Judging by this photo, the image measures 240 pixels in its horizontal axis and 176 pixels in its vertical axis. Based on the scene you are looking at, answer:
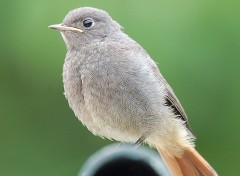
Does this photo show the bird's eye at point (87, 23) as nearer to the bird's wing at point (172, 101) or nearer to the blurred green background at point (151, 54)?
the blurred green background at point (151, 54)

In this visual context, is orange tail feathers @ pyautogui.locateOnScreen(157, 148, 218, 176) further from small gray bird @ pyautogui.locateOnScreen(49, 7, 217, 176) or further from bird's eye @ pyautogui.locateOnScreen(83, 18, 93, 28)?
bird's eye @ pyautogui.locateOnScreen(83, 18, 93, 28)

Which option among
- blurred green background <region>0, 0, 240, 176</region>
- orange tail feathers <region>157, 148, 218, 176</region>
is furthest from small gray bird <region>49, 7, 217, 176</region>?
blurred green background <region>0, 0, 240, 176</region>

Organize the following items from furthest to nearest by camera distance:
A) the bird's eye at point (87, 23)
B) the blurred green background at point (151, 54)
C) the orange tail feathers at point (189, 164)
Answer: the blurred green background at point (151, 54)
the bird's eye at point (87, 23)
the orange tail feathers at point (189, 164)

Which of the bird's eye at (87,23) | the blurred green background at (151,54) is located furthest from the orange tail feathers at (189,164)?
the bird's eye at (87,23)

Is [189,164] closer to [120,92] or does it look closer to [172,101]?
[172,101]

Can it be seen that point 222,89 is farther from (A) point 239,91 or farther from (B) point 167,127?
(B) point 167,127

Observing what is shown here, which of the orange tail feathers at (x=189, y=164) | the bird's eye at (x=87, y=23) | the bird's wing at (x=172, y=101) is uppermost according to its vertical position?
the bird's eye at (x=87, y=23)

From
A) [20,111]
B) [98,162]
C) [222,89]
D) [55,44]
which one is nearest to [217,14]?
[222,89]
